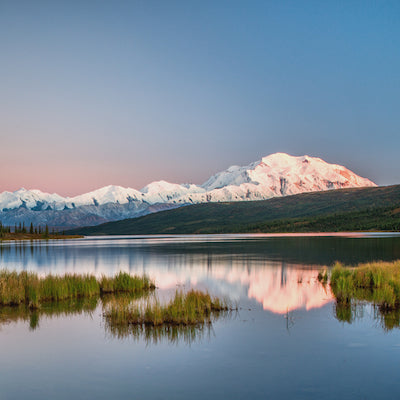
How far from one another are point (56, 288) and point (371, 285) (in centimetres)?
1898

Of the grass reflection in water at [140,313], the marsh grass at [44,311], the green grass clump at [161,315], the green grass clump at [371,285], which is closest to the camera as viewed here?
the grass reflection in water at [140,313]

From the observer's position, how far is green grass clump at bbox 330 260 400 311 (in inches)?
882

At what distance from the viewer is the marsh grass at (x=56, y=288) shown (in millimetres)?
24688

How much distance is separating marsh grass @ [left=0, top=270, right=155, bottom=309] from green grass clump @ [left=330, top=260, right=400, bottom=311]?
39.8 feet

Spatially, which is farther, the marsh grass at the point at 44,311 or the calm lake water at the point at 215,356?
the marsh grass at the point at 44,311

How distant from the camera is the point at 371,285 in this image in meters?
28.7

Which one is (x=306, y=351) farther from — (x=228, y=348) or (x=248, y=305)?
(x=248, y=305)

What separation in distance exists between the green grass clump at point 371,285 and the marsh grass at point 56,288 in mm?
12120

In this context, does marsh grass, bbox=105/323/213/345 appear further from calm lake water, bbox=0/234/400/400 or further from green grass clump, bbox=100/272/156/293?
green grass clump, bbox=100/272/156/293

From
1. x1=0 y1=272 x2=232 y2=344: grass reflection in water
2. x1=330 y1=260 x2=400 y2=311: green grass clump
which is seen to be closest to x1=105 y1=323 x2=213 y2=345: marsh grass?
x1=0 y1=272 x2=232 y2=344: grass reflection in water

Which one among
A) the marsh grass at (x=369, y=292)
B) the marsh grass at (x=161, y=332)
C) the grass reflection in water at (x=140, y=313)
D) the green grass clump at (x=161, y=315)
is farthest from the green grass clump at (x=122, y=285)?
the marsh grass at (x=369, y=292)

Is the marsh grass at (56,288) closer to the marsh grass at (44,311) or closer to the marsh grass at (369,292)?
the marsh grass at (44,311)

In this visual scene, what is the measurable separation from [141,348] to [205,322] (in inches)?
168

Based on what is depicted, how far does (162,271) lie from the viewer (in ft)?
141
